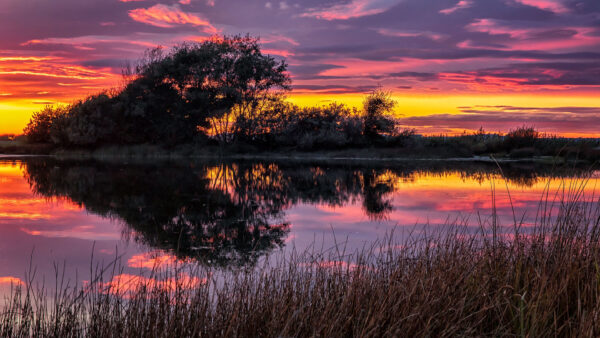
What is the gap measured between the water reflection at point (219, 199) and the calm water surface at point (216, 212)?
38 mm

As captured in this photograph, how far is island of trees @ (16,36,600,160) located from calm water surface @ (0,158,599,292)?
17575mm

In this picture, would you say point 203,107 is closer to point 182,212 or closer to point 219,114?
point 219,114

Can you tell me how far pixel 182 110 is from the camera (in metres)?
45.3

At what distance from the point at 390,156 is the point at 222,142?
1479 centimetres

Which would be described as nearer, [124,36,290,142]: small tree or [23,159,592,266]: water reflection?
[23,159,592,266]: water reflection

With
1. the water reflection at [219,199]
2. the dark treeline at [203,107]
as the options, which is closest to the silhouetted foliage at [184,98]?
the dark treeline at [203,107]

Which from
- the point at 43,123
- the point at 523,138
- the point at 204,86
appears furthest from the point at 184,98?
the point at 523,138

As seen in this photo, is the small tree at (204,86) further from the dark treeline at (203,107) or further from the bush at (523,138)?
the bush at (523,138)

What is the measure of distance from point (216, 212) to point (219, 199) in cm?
263

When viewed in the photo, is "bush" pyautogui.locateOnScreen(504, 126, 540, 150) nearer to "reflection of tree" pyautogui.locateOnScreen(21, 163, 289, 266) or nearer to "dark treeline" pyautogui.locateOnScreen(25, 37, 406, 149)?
"dark treeline" pyautogui.locateOnScreen(25, 37, 406, 149)

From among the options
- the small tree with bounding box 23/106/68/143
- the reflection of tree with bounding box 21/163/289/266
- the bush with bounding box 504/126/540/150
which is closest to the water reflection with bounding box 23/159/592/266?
the reflection of tree with bounding box 21/163/289/266

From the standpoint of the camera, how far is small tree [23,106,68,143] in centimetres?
5069

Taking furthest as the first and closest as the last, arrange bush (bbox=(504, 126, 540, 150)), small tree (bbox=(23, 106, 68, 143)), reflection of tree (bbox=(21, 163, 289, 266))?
small tree (bbox=(23, 106, 68, 143)) < bush (bbox=(504, 126, 540, 150)) < reflection of tree (bbox=(21, 163, 289, 266))

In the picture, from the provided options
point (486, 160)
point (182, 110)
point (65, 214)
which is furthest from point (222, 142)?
point (65, 214)
